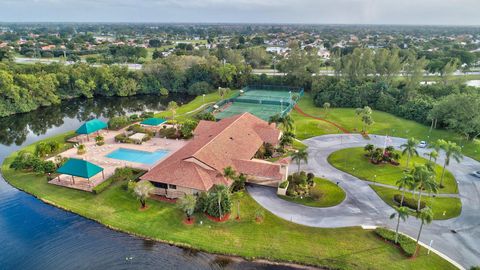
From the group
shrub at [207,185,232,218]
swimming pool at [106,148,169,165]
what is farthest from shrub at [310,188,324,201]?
swimming pool at [106,148,169,165]

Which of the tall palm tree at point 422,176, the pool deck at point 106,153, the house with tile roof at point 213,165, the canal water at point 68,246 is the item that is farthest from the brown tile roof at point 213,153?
the tall palm tree at point 422,176

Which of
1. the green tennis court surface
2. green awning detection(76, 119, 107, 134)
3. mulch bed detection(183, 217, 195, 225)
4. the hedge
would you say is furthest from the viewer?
the green tennis court surface

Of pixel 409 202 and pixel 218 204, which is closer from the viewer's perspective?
pixel 218 204

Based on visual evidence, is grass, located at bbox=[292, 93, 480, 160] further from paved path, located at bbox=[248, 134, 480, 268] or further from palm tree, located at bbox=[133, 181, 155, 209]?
palm tree, located at bbox=[133, 181, 155, 209]

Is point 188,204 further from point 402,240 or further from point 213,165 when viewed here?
point 402,240

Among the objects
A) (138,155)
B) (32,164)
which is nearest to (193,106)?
(138,155)

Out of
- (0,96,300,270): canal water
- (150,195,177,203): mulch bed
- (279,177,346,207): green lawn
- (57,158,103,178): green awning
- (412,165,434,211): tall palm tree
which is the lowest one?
(0,96,300,270): canal water
